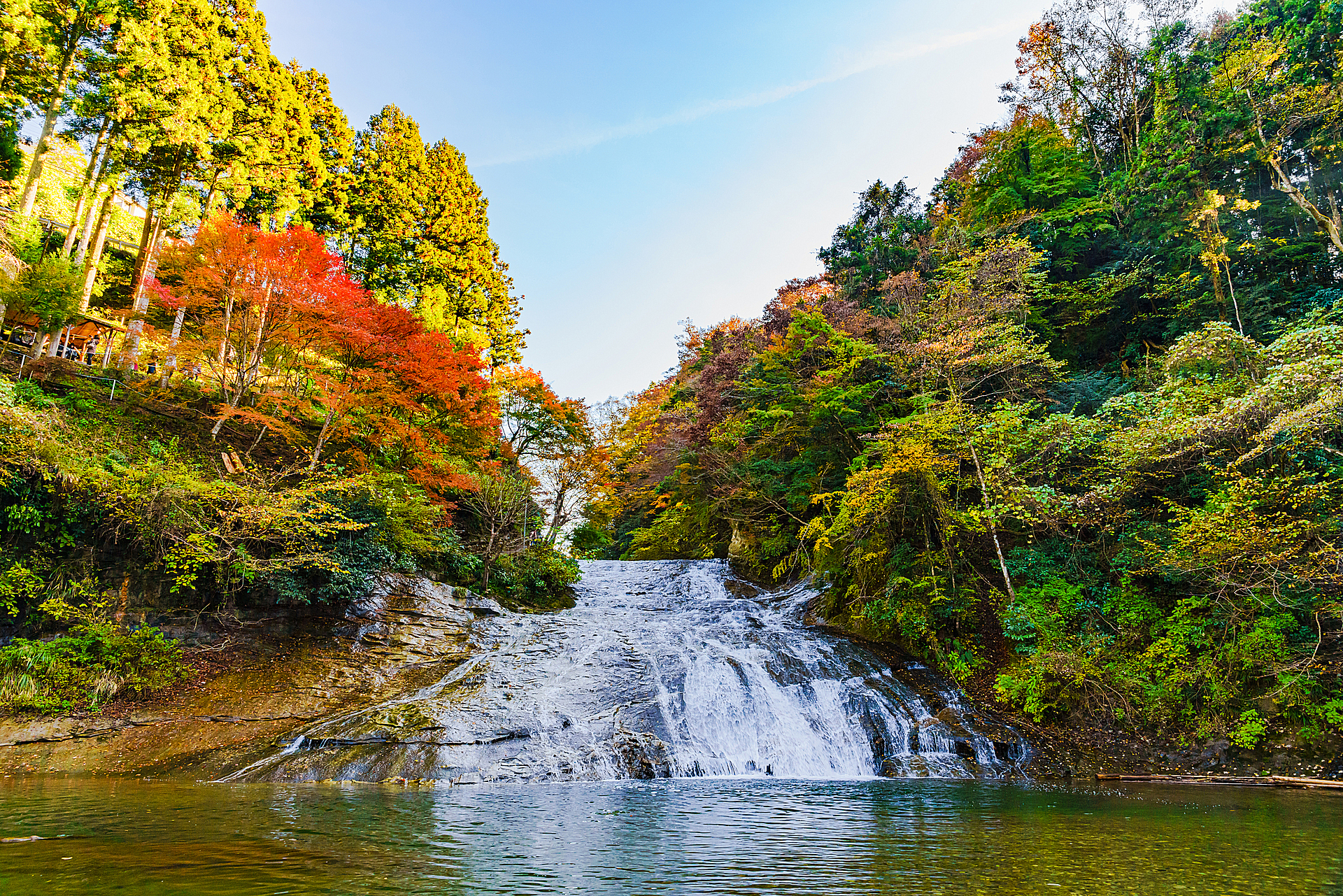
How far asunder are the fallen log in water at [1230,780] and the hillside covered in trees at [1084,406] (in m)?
0.69

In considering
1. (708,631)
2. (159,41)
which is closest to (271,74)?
(159,41)

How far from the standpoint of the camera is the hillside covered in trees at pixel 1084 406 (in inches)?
365

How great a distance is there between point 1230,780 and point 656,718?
327 inches

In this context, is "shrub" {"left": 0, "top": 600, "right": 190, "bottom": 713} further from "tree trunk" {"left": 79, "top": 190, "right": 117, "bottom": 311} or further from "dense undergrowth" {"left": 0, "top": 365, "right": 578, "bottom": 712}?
"tree trunk" {"left": 79, "top": 190, "right": 117, "bottom": 311}

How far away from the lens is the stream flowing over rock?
837cm

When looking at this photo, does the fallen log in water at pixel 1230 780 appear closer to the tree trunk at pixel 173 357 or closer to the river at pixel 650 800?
the river at pixel 650 800

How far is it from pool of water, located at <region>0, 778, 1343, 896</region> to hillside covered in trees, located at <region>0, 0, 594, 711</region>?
3941mm

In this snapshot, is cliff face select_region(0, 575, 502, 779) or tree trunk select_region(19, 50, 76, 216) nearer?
cliff face select_region(0, 575, 502, 779)

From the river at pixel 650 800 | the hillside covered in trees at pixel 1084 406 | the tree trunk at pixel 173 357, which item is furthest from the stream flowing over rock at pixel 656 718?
the tree trunk at pixel 173 357

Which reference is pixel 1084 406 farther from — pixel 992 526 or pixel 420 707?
pixel 420 707

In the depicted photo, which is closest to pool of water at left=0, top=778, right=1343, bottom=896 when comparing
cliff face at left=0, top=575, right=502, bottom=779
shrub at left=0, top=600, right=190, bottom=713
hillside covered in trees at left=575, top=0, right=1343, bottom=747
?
cliff face at left=0, top=575, right=502, bottom=779

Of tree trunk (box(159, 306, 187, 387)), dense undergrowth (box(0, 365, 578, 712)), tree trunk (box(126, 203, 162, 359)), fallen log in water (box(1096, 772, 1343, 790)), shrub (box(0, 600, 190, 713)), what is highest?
tree trunk (box(126, 203, 162, 359))

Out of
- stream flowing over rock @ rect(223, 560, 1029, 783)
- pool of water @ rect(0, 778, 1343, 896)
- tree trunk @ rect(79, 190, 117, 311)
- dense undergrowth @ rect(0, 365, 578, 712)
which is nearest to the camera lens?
pool of water @ rect(0, 778, 1343, 896)

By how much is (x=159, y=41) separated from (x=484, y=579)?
605 inches
